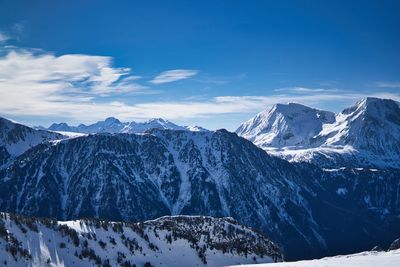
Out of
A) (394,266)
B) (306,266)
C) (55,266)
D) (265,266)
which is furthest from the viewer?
(55,266)

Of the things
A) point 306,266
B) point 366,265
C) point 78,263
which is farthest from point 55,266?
point 366,265

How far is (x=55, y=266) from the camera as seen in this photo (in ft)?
612

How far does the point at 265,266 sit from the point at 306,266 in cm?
2275

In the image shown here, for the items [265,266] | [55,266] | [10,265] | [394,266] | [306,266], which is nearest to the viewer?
[394,266]

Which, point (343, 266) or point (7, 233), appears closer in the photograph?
point (343, 266)

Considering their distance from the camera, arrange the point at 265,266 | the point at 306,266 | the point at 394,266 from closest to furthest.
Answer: the point at 394,266, the point at 306,266, the point at 265,266

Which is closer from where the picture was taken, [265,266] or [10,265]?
[265,266]

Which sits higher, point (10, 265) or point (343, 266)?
point (343, 266)

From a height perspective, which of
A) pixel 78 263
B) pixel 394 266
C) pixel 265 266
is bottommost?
pixel 78 263

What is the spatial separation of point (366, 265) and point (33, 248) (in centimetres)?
13296

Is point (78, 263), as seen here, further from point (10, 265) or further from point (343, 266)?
point (343, 266)

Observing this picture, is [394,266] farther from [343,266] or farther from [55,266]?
[55,266]

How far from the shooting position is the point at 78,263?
197 meters


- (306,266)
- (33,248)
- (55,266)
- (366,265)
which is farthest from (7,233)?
(366,265)
